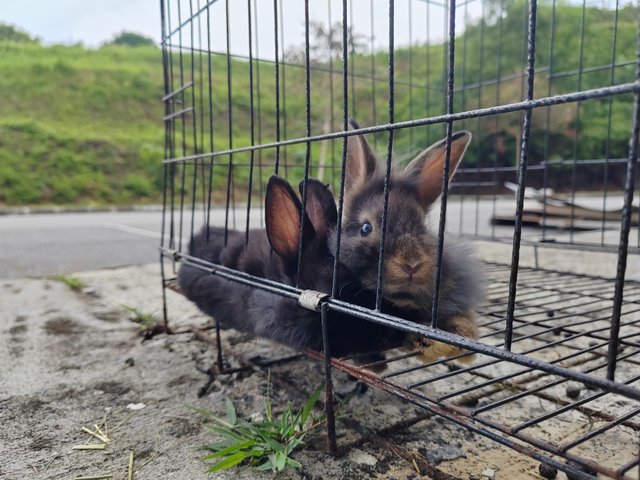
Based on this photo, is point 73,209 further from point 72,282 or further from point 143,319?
point 143,319

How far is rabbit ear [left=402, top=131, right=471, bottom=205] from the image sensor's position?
65.2 inches

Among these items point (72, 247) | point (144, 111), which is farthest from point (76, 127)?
point (72, 247)

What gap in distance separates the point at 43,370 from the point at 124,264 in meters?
2.53

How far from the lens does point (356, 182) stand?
Answer: 1.82 m

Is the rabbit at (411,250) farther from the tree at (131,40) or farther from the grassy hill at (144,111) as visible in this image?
the tree at (131,40)

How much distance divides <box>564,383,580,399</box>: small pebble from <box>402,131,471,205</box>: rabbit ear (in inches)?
28.6

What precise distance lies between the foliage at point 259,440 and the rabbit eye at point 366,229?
0.49 metres

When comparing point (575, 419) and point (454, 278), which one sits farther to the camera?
point (454, 278)

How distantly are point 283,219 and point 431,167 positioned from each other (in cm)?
55

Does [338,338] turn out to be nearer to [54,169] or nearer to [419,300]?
[419,300]

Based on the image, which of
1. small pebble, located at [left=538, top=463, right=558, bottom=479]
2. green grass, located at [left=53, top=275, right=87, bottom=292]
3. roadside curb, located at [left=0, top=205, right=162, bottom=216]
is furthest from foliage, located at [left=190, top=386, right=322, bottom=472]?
roadside curb, located at [left=0, top=205, right=162, bottom=216]

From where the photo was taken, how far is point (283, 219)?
150cm

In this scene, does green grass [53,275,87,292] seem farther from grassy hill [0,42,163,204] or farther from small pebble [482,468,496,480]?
grassy hill [0,42,163,204]

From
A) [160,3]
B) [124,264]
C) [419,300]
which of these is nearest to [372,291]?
[419,300]
